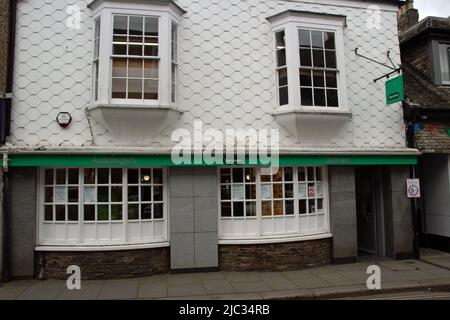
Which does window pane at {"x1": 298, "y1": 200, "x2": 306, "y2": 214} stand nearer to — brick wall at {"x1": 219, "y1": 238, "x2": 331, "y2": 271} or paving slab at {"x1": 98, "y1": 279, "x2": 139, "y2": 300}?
brick wall at {"x1": 219, "y1": 238, "x2": 331, "y2": 271}

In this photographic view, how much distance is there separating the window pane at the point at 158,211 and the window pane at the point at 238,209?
1860mm

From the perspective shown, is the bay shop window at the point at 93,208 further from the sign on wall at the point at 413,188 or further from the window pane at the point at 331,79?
the sign on wall at the point at 413,188

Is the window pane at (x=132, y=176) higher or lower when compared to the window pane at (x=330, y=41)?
lower

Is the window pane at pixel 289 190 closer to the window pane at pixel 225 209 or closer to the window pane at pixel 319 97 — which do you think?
the window pane at pixel 225 209

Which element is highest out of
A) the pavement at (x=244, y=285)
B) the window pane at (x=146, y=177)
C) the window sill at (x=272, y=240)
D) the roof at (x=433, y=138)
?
the roof at (x=433, y=138)

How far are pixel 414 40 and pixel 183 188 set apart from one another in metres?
9.44

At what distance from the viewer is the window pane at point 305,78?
351 inches

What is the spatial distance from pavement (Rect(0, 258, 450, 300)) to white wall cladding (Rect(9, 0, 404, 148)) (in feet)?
10.5

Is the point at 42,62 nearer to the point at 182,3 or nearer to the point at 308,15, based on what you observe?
the point at 182,3

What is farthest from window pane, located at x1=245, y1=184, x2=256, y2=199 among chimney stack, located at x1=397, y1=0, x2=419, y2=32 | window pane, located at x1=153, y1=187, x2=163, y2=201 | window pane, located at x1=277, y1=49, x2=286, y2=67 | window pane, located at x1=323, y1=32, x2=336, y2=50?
chimney stack, located at x1=397, y1=0, x2=419, y2=32

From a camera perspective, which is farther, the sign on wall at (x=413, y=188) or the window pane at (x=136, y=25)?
the sign on wall at (x=413, y=188)

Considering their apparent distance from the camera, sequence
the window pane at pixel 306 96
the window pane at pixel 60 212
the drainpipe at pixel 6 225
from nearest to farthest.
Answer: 1. the drainpipe at pixel 6 225
2. the window pane at pixel 60 212
3. the window pane at pixel 306 96

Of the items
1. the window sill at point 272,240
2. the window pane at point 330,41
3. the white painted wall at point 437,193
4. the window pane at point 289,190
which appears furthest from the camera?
the white painted wall at point 437,193

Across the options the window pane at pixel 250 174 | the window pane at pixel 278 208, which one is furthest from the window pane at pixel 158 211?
the window pane at pixel 278 208
